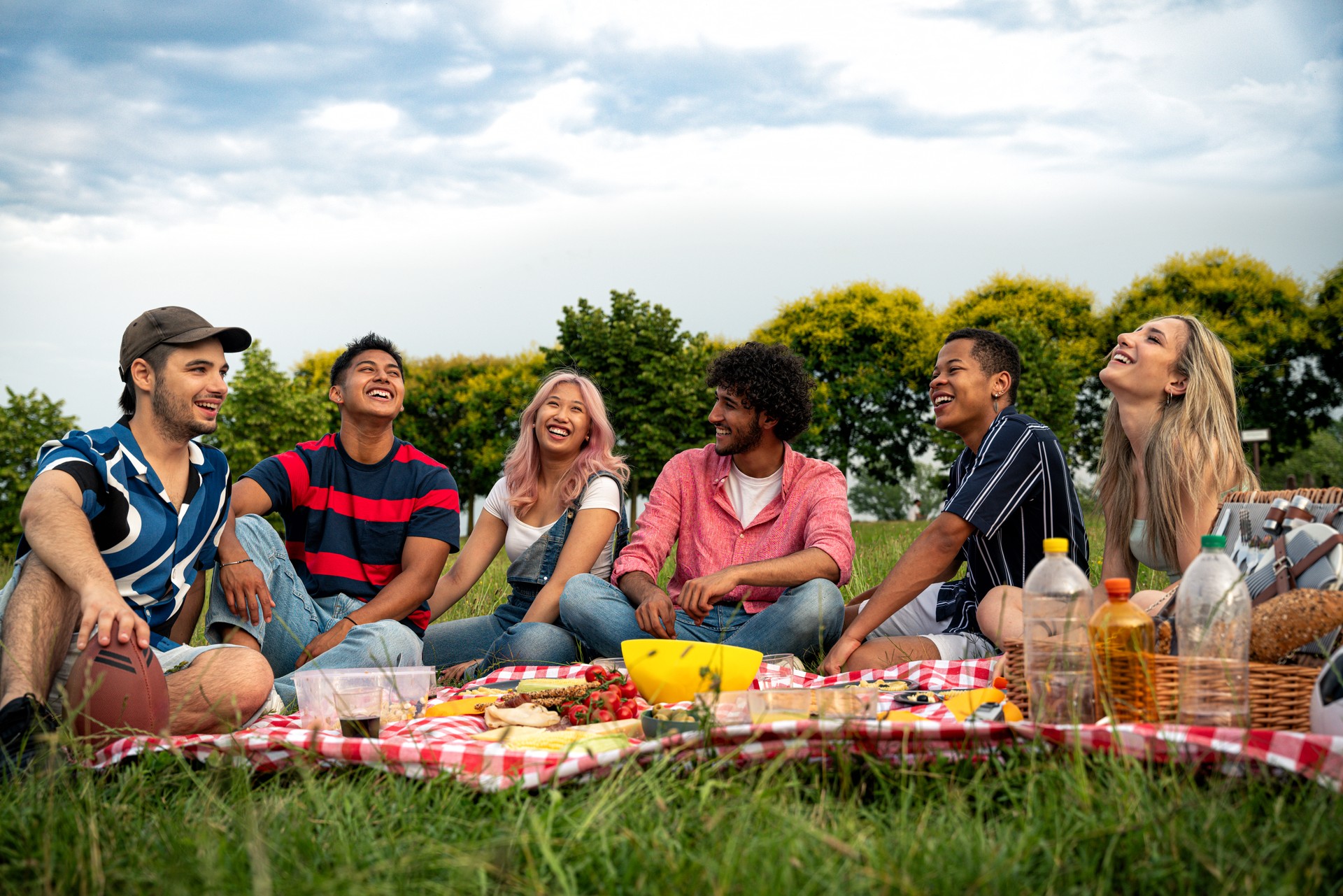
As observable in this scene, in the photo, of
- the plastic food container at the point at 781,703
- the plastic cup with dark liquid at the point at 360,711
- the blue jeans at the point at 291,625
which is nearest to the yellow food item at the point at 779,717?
the plastic food container at the point at 781,703

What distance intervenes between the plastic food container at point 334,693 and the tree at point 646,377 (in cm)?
1772

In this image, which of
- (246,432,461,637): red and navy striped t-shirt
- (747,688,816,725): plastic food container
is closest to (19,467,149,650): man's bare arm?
(246,432,461,637): red and navy striped t-shirt

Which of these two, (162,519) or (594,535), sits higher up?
(162,519)

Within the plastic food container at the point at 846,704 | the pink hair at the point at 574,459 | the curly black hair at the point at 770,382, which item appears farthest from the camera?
the pink hair at the point at 574,459

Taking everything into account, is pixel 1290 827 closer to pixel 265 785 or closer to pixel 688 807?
pixel 688 807

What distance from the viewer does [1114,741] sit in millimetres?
2223

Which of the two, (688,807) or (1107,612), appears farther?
(1107,612)

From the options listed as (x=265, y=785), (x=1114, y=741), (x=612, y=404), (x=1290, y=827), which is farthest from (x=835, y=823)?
(x=612, y=404)

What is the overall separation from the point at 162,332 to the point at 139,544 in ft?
2.86

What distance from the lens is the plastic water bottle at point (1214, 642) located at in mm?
2336

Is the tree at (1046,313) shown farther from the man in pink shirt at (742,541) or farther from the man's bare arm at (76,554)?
the man's bare arm at (76,554)

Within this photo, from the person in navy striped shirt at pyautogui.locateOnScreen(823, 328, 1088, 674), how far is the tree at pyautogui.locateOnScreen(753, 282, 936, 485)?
22.0 metres

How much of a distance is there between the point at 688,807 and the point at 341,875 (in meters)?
0.76

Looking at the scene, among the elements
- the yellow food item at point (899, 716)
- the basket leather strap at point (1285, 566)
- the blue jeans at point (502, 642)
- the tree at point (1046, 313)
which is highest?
the tree at point (1046, 313)
